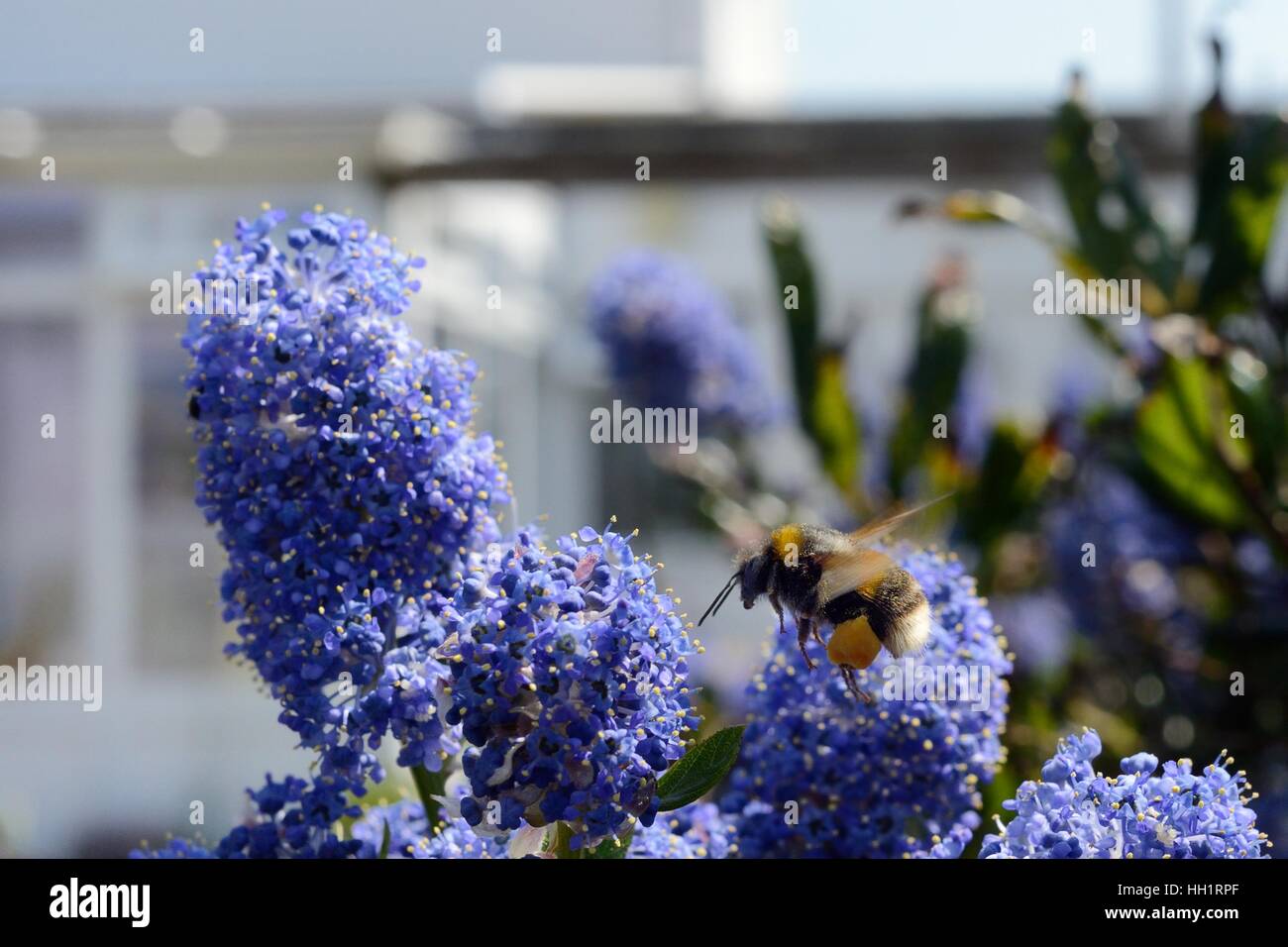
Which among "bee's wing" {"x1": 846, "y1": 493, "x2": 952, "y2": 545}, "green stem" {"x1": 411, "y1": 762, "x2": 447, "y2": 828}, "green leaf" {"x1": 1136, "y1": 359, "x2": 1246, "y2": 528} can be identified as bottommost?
"green stem" {"x1": 411, "y1": 762, "x2": 447, "y2": 828}

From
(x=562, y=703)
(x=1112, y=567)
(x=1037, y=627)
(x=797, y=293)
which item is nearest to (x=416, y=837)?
(x=562, y=703)

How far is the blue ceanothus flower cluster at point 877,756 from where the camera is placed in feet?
5.27

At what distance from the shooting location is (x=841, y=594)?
1.63 meters

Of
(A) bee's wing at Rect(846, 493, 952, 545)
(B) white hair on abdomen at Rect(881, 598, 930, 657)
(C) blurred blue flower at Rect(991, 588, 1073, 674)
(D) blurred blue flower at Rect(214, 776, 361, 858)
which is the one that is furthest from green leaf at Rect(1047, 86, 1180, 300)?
(D) blurred blue flower at Rect(214, 776, 361, 858)

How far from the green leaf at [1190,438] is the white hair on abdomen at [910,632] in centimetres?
136

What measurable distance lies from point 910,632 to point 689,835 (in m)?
0.36

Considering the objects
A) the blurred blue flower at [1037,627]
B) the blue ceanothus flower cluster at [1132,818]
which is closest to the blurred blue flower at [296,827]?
the blue ceanothus flower cluster at [1132,818]

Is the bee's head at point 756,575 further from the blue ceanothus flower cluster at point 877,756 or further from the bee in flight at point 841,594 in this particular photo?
the blue ceanothus flower cluster at point 877,756

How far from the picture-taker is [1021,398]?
32.4 ft

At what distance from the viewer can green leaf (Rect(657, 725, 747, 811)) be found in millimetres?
1381

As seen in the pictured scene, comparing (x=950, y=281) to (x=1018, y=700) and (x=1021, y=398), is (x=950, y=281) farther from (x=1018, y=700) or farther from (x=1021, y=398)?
(x=1021, y=398)

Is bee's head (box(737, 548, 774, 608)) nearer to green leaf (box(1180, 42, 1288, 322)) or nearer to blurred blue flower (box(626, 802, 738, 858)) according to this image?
blurred blue flower (box(626, 802, 738, 858))

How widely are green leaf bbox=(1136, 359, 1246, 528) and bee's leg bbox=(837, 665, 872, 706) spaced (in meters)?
1.44

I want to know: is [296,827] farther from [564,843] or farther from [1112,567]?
[1112,567]
